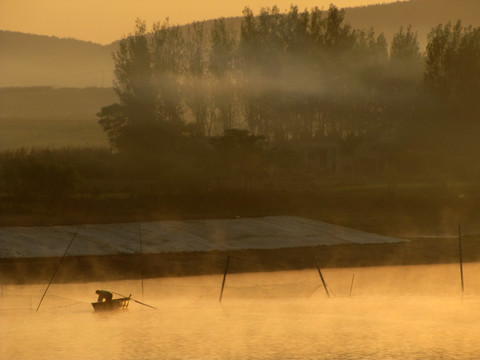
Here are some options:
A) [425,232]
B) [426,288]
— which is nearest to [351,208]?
[425,232]

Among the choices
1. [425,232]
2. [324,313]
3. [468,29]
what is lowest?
[425,232]

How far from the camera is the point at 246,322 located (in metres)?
31.2

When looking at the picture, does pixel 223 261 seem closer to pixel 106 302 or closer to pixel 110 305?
pixel 110 305

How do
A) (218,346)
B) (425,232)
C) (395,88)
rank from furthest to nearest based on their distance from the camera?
(395,88) < (425,232) < (218,346)

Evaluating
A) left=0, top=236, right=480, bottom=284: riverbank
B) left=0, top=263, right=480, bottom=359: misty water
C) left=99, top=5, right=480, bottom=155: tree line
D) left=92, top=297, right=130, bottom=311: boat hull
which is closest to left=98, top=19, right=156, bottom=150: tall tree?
left=99, top=5, right=480, bottom=155: tree line

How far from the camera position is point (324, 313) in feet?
108

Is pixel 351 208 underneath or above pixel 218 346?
underneath

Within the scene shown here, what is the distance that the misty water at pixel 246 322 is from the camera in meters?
27.2

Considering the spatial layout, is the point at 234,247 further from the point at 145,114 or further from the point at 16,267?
the point at 145,114

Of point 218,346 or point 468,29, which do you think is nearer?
point 218,346

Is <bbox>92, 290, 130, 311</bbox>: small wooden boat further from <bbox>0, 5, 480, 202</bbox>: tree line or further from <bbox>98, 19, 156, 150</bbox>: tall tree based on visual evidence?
<bbox>98, 19, 156, 150</bbox>: tall tree

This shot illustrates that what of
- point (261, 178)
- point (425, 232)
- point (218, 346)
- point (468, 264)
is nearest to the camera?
point (218, 346)

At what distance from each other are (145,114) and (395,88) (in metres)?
27.7

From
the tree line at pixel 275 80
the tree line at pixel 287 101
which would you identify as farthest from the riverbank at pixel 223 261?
the tree line at pixel 275 80
